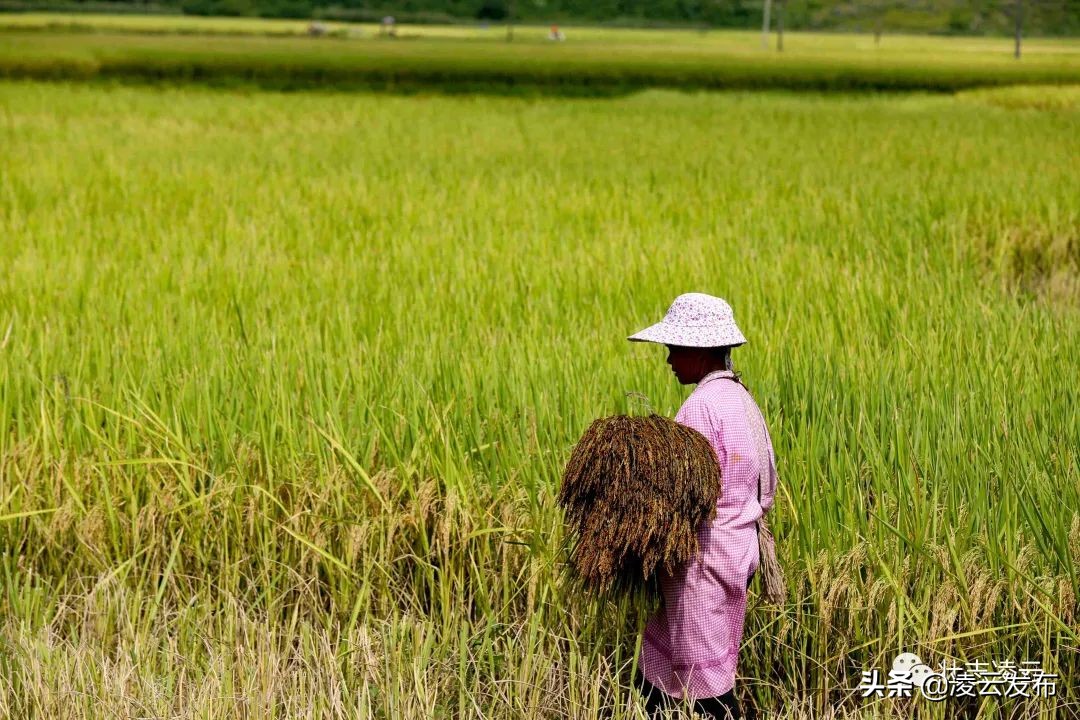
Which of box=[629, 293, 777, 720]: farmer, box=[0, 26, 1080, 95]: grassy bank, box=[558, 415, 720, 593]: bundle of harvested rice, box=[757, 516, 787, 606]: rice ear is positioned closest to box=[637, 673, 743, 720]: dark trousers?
box=[629, 293, 777, 720]: farmer

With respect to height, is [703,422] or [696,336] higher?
[696,336]

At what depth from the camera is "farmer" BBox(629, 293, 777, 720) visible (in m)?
1.89

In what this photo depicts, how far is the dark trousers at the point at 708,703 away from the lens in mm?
2053

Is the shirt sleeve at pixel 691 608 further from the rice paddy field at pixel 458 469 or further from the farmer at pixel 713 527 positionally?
the rice paddy field at pixel 458 469

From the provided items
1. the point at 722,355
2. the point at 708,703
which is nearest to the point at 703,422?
the point at 722,355

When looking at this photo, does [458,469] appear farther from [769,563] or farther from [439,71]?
[439,71]

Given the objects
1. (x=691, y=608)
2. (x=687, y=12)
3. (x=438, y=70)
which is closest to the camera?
(x=691, y=608)

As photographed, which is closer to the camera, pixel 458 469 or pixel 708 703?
pixel 708 703

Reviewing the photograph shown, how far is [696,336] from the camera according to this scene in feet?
6.12

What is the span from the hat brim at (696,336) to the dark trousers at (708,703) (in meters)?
0.64

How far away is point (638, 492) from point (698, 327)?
0.98ft

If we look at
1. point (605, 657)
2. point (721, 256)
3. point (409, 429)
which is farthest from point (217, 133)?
point (605, 657)

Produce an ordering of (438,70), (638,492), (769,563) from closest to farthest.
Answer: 1. (638,492)
2. (769,563)
3. (438,70)

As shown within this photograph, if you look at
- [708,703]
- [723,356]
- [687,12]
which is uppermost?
[687,12]
